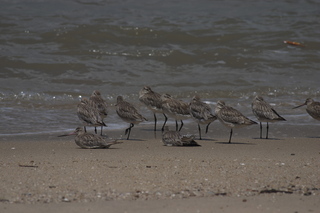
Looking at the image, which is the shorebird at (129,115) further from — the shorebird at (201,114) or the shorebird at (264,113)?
the shorebird at (264,113)

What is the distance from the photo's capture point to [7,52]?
62.9ft

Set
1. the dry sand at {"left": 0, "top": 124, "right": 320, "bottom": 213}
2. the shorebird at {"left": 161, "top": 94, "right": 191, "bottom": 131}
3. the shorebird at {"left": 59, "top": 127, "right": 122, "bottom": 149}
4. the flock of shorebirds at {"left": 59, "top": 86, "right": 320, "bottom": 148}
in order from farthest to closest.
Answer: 1. the shorebird at {"left": 161, "top": 94, "right": 191, "bottom": 131}
2. the flock of shorebirds at {"left": 59, "top": 86, "right": 320, "bottom": 148}
3. the shorebird at {"left": 59, "top": 127, "right": 122, "bottom": 149}
4. the dry sand at {"left": 0, "top": 124, "right": 320, "bottom": 213}

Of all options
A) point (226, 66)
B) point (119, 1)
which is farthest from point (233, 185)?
point (119, 1)

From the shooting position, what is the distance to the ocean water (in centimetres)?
1454

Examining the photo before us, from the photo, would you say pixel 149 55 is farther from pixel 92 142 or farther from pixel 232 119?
pixel 92 142

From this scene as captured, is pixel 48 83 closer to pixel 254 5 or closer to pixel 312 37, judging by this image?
pixel 312 37

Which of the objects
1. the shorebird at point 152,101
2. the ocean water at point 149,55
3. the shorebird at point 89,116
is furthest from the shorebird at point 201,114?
the ocean water at point 149,55

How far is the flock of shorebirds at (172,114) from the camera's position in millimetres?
9766

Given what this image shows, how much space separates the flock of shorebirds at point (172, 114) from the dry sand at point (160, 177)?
8.9 inches

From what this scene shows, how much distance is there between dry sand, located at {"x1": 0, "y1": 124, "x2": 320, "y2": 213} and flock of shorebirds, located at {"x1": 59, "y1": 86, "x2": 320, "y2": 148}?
0.23m

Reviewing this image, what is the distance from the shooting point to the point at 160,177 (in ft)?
23.1

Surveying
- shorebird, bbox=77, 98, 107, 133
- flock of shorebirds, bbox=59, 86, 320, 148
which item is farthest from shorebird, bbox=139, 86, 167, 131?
shorebird, bbox=77, 98, 107, 133

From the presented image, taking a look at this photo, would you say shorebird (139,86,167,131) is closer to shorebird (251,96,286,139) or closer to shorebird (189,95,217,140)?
shorebird (189,95,217,140)

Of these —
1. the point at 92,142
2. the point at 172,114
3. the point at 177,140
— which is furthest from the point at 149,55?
the point at 92,142
